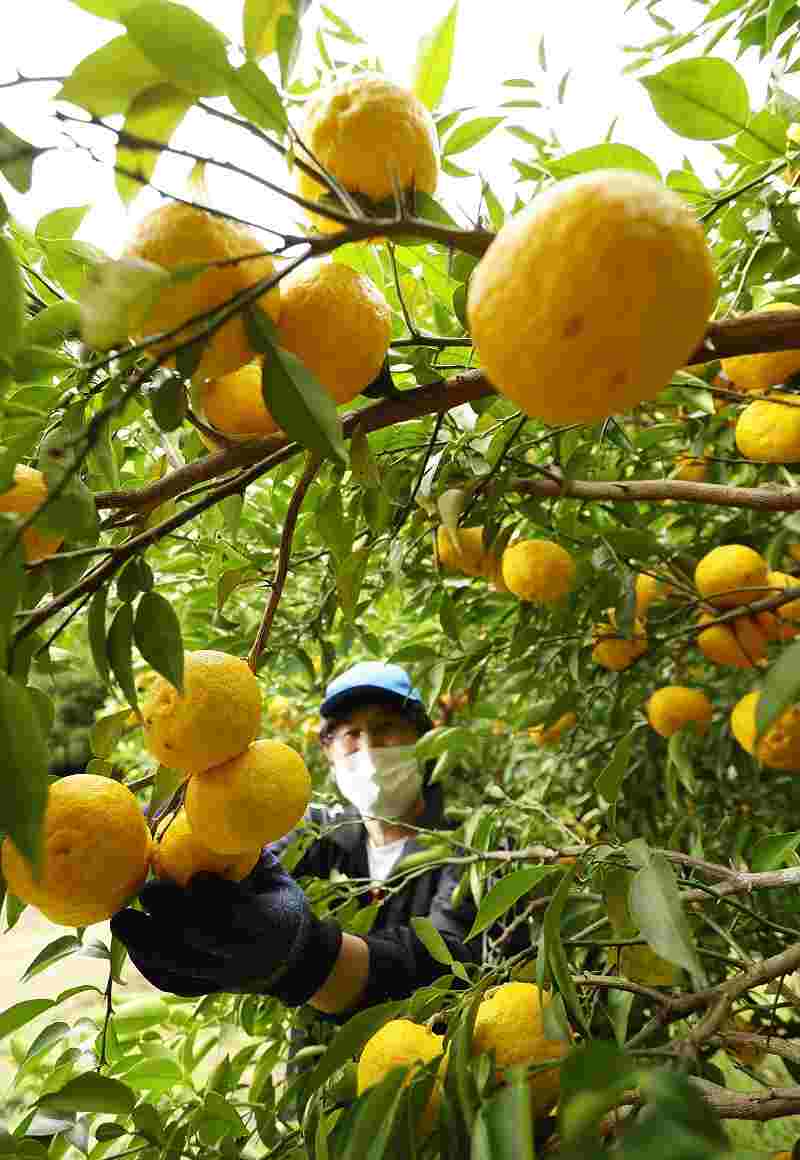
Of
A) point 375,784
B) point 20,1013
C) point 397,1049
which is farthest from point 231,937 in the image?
point 375,784

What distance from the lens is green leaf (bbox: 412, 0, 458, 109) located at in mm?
547

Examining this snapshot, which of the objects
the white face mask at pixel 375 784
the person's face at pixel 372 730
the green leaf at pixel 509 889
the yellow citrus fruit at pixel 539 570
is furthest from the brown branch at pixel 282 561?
the person's face at pixel 372 730

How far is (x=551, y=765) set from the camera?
1826 millimetres

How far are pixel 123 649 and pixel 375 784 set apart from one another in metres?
1.25

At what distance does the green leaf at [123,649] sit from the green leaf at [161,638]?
0.01 meters

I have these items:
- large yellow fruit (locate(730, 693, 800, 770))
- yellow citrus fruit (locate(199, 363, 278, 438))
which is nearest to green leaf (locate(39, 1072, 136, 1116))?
yellow citrus fruit (locate(199, 363, 278, 438))

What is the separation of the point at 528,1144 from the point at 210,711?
12.5 inches

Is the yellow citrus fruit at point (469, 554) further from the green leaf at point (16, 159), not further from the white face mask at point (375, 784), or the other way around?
the green leaf at point (16, 159)

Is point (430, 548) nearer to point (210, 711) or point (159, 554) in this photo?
point (159, 554)

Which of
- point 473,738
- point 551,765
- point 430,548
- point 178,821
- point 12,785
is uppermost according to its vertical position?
point 12,785

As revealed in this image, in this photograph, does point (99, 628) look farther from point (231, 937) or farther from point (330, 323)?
point (231, 937)

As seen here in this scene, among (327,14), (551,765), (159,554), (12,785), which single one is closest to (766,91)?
(327,14)

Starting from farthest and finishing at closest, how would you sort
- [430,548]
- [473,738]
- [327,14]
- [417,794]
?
1. [417,794]
2. [430,548]
3. [473,738]
4. [327,14]

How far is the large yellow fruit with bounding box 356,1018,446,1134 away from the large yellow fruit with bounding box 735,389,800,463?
25.8 inches
